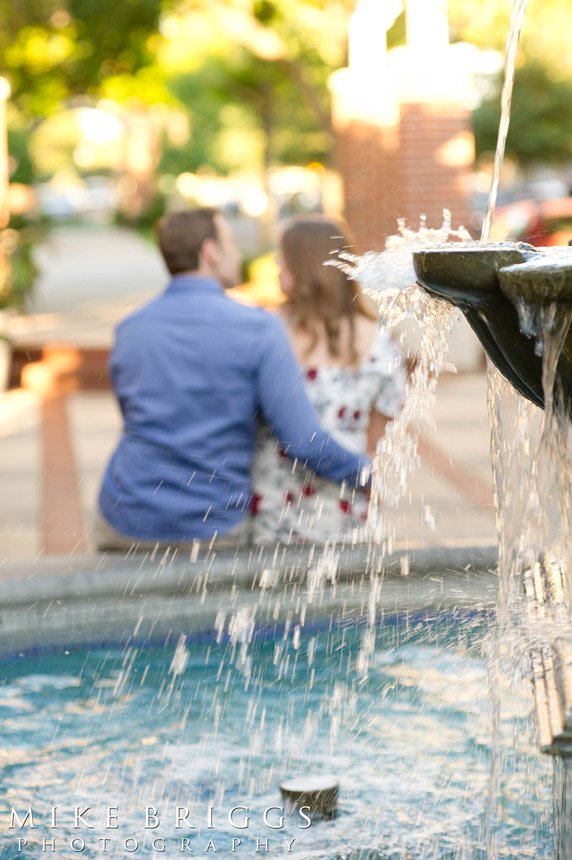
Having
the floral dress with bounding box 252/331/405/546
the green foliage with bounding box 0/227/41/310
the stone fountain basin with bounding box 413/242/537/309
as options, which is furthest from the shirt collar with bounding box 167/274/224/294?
the green foliage with bounding box 0/227/41/310

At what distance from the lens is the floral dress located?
453 centimetres

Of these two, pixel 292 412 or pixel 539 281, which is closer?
pixel 539 281

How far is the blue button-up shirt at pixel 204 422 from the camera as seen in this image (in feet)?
14.4

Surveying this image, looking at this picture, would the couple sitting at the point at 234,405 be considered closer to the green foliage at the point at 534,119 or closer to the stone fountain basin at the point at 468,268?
the stone fountain basin at the point at 468,268

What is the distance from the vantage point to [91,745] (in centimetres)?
377

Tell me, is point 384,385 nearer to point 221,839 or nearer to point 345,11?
point 221,839

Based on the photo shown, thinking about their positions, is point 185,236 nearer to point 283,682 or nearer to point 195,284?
point 195,284

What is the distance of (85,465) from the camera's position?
357 inches

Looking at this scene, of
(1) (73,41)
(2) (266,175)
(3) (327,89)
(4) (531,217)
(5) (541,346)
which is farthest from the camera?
(2) (266,175)

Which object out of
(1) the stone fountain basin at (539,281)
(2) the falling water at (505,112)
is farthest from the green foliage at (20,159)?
(1) the stone fountain basin at (539,281)

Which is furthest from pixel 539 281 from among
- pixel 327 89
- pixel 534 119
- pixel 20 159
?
pixel 534 119

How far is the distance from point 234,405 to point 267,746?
3.70ft

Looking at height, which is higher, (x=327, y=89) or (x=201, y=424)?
(x=327, y=89)

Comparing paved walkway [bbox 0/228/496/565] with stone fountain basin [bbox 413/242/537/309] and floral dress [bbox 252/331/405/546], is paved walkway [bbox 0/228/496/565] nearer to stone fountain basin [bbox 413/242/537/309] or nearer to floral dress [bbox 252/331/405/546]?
floral dress [bbox 252/331/405/546]
